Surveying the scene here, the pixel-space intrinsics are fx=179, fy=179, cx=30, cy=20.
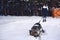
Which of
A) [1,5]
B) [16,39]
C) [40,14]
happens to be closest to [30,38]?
[16,39]

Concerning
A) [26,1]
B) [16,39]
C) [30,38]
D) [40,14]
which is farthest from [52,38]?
[26,1]

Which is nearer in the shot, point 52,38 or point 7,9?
point 52,38

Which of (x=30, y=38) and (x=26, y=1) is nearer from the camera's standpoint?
(x=30, y=38)

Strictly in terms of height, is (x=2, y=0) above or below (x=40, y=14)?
above

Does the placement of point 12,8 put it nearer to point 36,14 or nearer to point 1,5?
point 1,5

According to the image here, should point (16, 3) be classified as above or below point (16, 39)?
above

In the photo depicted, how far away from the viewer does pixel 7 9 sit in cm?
1752

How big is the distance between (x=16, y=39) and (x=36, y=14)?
384 inches

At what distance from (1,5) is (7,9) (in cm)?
75

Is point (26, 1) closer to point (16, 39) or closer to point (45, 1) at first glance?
point (45, 1)

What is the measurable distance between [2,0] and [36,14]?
372cm

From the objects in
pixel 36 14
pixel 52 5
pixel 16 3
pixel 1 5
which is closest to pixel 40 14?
pixel 36 14

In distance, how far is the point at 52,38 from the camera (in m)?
7.55

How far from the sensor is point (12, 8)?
57.5ft
